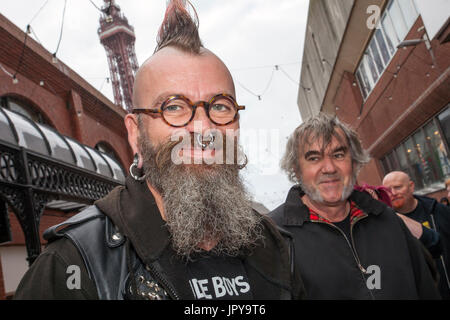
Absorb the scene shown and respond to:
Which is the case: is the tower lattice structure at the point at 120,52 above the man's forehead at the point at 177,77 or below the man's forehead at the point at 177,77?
above

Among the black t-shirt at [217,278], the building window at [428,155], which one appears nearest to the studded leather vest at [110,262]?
the black t-shirt at [217,278]

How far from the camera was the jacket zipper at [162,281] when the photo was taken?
134cm

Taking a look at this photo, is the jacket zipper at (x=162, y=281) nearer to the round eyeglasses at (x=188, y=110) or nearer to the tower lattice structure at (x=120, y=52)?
the round eyeglasses at (x=188, y=110)

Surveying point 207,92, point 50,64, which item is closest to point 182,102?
point 207,92

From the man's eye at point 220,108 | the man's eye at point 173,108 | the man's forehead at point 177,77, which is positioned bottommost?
the man's eye at point 173,108

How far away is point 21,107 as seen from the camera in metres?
10.6

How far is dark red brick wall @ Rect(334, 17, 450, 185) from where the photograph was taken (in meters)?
9.73

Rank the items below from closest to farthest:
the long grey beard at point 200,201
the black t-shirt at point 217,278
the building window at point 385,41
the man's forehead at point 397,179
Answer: the black t-shirt at point 217,278 < the long grey beard at point 200,201 < the man's forehead at point 397,179 < the building window at point 385,41

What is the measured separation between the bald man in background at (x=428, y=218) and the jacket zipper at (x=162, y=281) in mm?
2300

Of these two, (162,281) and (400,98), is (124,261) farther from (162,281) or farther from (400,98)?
(400,98)

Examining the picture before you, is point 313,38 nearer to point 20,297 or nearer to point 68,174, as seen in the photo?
point 68,174

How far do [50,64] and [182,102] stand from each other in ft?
36.6

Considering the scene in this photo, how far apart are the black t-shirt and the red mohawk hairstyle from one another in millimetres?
993

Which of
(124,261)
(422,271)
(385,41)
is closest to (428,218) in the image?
(422,271)
